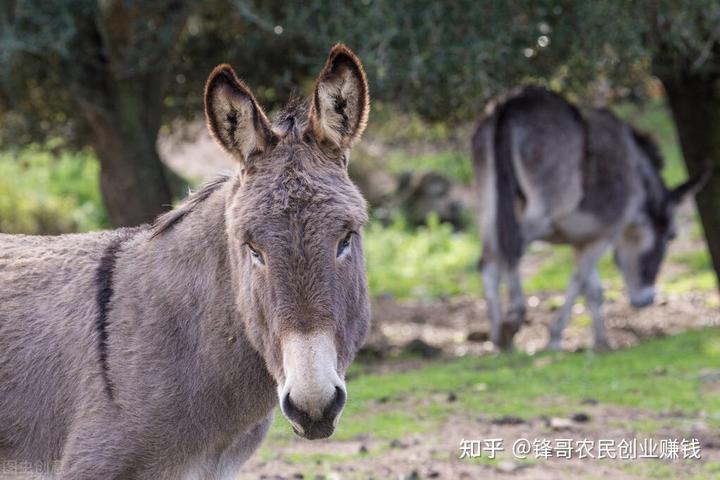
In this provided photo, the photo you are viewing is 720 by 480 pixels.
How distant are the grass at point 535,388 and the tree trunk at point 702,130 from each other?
1.42 m

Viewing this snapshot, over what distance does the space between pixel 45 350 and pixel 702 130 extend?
8146 mm

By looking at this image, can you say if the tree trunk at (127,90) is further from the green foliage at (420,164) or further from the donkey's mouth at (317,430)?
the green foliage at (420,164)

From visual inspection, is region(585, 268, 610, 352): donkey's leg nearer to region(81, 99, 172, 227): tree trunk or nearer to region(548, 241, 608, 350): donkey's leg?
region(548, 241, 608, 350): donkey's leg

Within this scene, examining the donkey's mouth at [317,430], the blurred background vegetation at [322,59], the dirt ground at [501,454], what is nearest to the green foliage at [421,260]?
the blurred background vegetation at [322,59]

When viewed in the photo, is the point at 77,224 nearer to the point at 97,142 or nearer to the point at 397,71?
the point at 97,142

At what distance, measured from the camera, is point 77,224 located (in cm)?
1543

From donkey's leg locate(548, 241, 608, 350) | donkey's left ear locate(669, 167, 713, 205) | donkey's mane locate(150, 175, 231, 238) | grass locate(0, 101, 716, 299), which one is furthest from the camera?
grass locate(0, 101, 716, 299)

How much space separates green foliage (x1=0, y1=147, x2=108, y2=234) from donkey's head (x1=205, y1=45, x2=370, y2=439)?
36.0ft

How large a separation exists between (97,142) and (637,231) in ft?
18.5

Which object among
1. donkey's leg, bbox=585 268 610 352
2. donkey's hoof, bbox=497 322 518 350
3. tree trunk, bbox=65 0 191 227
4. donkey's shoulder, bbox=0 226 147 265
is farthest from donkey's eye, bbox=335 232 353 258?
donkey's leg, bbox=585 268 610 352

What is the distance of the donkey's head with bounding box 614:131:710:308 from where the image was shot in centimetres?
1043

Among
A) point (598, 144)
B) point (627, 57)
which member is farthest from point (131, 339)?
point (598, 144)

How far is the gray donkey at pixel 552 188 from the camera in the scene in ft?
30.6

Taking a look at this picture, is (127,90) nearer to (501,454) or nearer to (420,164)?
(501,454)
